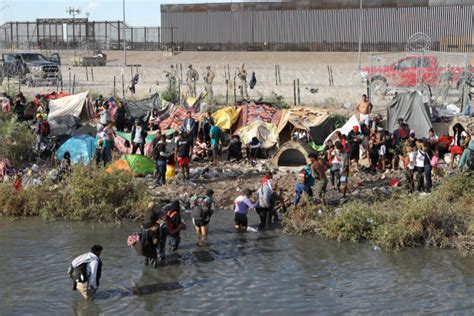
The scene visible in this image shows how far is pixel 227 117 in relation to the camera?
914 inches

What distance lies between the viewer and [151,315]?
461 inches

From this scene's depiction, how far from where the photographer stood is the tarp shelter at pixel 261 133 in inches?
866

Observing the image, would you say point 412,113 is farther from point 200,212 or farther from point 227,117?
point 200,212

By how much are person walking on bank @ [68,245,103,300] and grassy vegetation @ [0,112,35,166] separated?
34.7 feet

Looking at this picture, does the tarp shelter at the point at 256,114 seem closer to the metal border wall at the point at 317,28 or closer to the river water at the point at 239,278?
the river water at the point at 239,278

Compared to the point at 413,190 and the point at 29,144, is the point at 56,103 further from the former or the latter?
the point at 413,190

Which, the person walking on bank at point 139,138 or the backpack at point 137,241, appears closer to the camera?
the backpack at point 137,241

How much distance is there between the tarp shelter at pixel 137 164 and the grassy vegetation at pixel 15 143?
3.57 metres

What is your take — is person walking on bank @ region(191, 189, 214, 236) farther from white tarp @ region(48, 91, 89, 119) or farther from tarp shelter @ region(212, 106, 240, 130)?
white tarp @ region(48, 91, 89, 119)

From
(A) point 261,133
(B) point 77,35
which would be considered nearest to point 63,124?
(A) point 261,133

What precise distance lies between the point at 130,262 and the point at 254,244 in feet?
8.07

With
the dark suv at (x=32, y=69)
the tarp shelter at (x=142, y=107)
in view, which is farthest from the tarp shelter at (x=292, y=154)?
the dark suv at (x=32, y=69)

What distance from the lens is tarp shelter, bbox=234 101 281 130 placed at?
22.8 metres

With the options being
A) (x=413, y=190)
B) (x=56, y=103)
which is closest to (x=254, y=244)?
(x=413, y=190)
